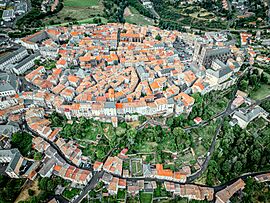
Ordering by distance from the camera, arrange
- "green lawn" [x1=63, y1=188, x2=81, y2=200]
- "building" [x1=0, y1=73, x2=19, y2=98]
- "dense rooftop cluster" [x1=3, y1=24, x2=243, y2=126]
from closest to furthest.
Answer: "green lawn" [x1=63, y1=188, x2=81, y2=200]
"dense rooftop cluster" [x1=3, y1=24, x2=243, y2=126]
"building" [x1=0, y1=73, x2=19, y2=98]

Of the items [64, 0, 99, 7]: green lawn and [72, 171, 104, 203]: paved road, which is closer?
[72, 171, 104, 203]: paved road

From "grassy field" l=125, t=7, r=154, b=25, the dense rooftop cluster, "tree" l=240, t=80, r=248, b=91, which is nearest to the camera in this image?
the dense rooftop cluster

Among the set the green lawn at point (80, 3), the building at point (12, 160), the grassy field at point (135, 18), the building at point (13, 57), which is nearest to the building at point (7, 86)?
A: the building at point (13, 57)

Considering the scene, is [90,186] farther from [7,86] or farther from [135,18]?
[135,18]

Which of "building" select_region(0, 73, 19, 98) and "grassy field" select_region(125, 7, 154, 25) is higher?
"grassy field" select_region(125, 7, 154, 25)

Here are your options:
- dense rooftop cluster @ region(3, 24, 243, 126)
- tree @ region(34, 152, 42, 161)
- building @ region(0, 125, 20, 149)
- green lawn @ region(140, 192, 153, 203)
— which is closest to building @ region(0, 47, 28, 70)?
dense rooftop cluster @ region(3, 24, 243, 126)

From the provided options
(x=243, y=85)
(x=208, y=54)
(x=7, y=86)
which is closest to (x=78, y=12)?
(x=7, y=86)

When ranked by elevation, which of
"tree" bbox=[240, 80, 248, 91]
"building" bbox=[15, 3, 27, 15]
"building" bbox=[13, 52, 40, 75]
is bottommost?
"tree" bbox=[240, 80, 248, 91]

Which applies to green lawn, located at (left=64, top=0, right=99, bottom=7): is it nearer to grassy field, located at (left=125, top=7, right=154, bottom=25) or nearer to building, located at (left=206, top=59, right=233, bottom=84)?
grassy field, located at (left=125, top=7, right=154, bottom=25)
